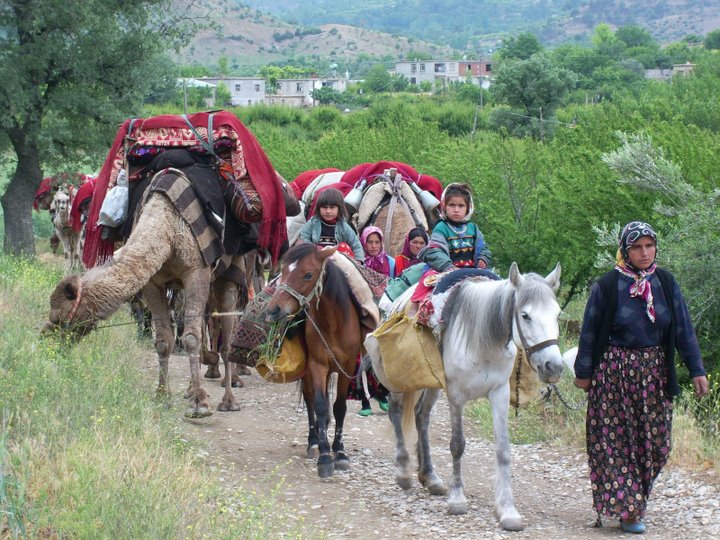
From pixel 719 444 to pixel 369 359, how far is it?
303 centimetres

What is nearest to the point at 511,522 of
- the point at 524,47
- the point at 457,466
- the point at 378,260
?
the point at 457,466

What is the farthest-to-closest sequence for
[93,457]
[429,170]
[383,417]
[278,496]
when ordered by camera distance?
[429,170] < [383,417] < [278,496] < [93,457]

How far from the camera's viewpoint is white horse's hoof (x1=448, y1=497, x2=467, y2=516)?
25.6ft

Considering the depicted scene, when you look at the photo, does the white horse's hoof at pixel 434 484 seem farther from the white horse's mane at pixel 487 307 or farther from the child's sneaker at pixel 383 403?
the child's sneaker at pixel 383 403

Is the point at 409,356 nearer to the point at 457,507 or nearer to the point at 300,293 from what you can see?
the point at 457,507

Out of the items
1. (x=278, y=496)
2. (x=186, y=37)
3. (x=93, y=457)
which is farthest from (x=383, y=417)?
(x=186, y=37)

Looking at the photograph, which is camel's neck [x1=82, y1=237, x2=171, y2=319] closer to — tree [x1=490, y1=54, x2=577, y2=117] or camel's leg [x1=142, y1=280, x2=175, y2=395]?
camel's leg [x1=142, y1=280, x2=175, y2=395]

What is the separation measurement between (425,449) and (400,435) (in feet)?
0.94

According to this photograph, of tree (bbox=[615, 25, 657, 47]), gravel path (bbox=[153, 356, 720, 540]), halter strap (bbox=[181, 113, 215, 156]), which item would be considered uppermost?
tree (bbox=[615, 25, 657, 47])

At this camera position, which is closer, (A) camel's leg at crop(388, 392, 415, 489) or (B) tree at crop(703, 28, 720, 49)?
(A) camel's leg at crop(388, 392, 415, 489)

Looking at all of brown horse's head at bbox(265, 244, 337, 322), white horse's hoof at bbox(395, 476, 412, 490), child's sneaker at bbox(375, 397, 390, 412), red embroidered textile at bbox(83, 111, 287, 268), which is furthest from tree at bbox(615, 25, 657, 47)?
white horse's hoof at bbox(395, 476, 412, 490)

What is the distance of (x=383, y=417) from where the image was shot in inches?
451

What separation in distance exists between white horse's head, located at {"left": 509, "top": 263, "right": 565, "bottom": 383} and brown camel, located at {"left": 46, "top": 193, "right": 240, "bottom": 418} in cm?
387

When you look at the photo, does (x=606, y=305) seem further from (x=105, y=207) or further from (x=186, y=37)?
(x=186, y=37)
